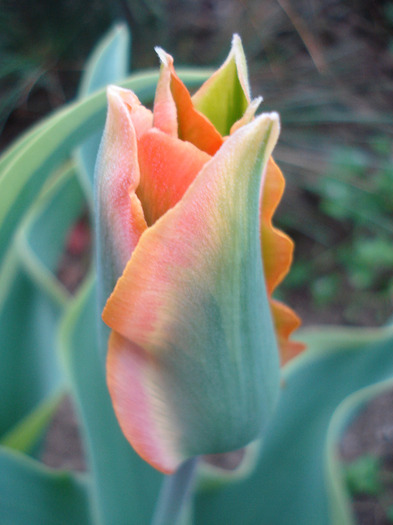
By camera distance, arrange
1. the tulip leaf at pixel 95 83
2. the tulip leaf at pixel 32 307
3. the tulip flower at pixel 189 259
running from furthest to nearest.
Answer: the tulip leaf at pixel 32 307 < the tulip leaf at pixel 95 83 < the tulip flower at pixel 189 259

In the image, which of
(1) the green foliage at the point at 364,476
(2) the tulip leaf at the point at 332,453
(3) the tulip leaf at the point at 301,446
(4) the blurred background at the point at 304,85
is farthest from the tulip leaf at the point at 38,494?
(4) the blurred background at the point at 304,85

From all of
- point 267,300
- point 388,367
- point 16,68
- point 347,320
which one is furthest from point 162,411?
point 16,68

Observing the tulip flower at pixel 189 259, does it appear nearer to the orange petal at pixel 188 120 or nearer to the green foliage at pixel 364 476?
the orange petal at pixel 188 120

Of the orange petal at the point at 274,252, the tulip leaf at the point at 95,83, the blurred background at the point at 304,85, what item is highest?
the tulip leaf at the point at 95,83

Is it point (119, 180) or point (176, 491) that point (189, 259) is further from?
point (176, 491)

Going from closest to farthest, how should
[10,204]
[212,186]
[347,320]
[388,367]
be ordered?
[212,186]
[10,204]
[388,367]
[347,320]

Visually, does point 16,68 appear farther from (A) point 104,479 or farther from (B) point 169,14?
(A) point 104,479

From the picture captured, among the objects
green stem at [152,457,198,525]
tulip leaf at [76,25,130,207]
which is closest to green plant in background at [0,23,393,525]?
tulip leaf at [76,25,130,207]
